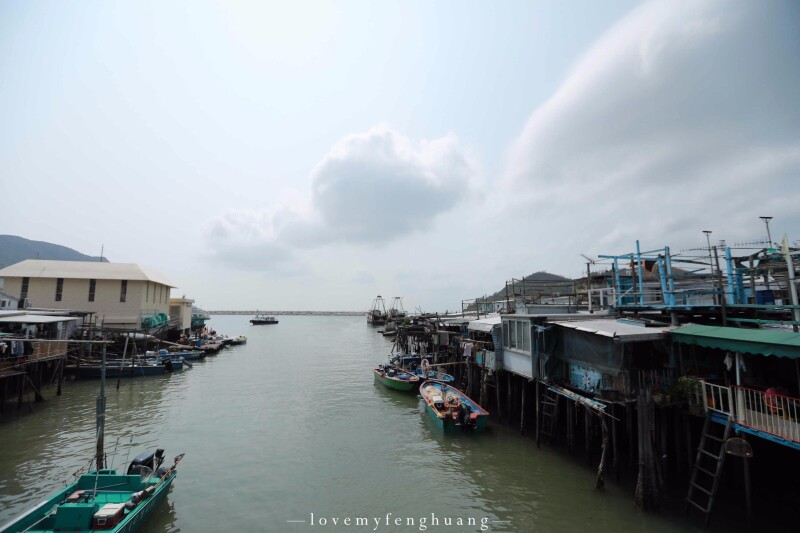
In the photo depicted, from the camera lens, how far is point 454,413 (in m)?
19.7

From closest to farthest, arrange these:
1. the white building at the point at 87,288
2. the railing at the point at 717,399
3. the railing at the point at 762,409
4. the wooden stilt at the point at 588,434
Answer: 1. the railing at the point at 762,409
2. the railing at the point at 717,399
3. the wooden stilt at the point at 588,434
4. the white building at the point at 87,288

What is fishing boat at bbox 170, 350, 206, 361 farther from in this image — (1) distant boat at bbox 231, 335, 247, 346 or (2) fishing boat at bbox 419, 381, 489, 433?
(2) fishing boat at bbox 419, 381, 489, 433

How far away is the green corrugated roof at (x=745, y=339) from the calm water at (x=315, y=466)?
5.56 meters

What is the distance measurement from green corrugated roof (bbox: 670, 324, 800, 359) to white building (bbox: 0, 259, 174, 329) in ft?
158

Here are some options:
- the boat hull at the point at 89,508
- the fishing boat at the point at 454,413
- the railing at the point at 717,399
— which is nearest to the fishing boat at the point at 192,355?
the fishing boat at the point at 454,413

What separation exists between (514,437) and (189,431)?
17.2 metres

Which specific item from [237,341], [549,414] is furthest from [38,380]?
[237,341]

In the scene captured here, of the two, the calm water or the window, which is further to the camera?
the window

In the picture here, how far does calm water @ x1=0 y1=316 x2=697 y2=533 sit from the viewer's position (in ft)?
41.3

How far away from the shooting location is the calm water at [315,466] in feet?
41.3

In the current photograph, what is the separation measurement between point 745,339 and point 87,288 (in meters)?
53.2

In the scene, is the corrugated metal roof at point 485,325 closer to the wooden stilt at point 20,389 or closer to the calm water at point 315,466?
the calm water at point 315,466

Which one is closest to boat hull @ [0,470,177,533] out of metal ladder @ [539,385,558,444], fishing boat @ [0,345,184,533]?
fishing boat @ [0,345,184,533]

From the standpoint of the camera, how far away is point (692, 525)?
11.4m
